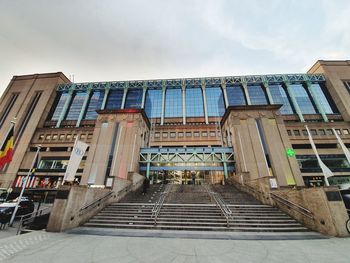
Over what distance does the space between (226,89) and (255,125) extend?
28809 mm

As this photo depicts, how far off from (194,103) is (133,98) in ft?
70.3

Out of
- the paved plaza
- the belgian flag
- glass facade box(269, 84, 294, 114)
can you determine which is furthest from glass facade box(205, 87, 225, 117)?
the belgian flag

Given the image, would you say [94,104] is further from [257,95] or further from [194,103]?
[257,95]

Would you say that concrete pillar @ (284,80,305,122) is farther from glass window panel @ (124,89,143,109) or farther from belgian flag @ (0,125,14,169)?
belgian flag @ (0,125,14,169)

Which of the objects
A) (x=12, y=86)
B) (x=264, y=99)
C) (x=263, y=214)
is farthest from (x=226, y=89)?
(x=12, y=86)

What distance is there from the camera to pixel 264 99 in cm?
5028

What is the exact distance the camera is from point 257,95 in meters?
51.2

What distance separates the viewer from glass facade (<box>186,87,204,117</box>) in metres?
49.1

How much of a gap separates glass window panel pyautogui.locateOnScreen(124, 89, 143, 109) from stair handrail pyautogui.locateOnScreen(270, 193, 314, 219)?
4624 centimetres

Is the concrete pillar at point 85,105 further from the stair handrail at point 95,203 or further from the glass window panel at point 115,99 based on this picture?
the stair handrail at point 95,203

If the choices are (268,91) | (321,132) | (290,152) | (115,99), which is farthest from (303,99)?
(115,99)

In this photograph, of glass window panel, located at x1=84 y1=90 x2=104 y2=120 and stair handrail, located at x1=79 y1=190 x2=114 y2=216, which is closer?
stair handrail, located at x1=79 y1=190 x2=114 y2=216

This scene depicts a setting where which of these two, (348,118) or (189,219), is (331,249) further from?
(348,118)

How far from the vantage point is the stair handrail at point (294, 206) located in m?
9.54
